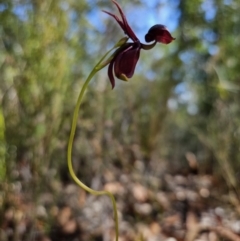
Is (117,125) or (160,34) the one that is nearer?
(160,34)

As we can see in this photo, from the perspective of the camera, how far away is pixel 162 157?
3395 millimetres

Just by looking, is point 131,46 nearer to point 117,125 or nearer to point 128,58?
point 128,58

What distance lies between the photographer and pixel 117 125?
9.32ft

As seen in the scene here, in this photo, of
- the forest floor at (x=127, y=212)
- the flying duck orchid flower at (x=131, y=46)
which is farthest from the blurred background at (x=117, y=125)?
the flying duck orchid flower at (x=131, y=46)

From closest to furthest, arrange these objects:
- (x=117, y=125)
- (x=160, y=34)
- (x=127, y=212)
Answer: (x=160, y=34) < (x=127, y=212) < (x=117, y=125)

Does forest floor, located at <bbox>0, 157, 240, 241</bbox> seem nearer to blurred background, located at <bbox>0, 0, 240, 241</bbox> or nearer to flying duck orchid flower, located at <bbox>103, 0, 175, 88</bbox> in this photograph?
blurred background, located at <bbox>0, 0, 240, 241</bbox>

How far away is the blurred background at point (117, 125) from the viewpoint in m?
1.68

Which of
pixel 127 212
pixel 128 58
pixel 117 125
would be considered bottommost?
pixel 127 212

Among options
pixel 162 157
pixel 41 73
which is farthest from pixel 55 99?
pixel 162 157

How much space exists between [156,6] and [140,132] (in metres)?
0.84

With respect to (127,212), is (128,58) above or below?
above

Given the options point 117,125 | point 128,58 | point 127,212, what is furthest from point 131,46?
point 117,125

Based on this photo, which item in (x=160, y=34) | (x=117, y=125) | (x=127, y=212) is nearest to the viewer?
(x=160, y=34)

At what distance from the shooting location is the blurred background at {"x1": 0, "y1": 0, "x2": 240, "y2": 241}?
1.68 metres
